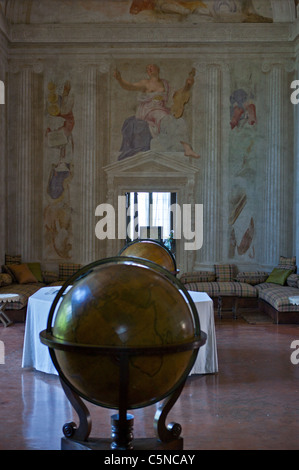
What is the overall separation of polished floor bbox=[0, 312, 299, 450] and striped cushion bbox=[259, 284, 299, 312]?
2941 mm

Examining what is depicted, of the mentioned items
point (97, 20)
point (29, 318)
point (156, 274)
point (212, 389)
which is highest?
point (97, 20)

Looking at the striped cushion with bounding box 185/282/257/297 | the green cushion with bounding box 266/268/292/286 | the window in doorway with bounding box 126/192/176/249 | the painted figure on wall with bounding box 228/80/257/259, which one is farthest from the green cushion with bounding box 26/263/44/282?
the green cushion with bounding box 266/268/292/286

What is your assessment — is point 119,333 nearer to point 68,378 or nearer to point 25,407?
point 68,378

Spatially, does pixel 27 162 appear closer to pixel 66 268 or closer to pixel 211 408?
pixel 66 268

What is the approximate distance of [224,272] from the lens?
623 inches

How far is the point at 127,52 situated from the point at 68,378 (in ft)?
46.7

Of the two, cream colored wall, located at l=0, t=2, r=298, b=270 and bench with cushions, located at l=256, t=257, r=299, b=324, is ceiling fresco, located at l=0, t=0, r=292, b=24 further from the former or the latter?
bench with cushions, located at l=256, t=257, r=299, b=324

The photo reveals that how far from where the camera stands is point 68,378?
3.35 metres

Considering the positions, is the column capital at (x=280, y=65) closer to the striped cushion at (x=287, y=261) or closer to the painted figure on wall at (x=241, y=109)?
the painted figure on wall at (x=241, y=109)

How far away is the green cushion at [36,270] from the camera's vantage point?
51.4 ft

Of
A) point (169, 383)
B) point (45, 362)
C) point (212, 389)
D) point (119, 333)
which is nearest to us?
point (119, 333)

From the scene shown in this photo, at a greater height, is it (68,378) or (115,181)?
(115,181)

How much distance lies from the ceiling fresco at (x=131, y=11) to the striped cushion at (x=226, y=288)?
24.8 feet

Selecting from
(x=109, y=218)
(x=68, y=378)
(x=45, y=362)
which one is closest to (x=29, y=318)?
(x=45, y=362)
